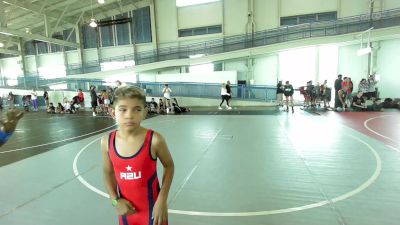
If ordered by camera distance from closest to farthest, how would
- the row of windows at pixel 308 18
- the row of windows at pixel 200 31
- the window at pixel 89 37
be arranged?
1. the row of windows at pixel 308 18
2. the row of windows at pixel 200 31
3. the window at pixel 89 37

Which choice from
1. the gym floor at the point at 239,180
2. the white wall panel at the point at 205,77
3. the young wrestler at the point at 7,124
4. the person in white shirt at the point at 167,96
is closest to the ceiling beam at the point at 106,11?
the white wall panel at the point at 205,77

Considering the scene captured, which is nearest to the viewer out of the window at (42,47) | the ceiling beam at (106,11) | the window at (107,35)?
the ceiling beam at (106,11)

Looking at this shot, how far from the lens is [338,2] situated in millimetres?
17281

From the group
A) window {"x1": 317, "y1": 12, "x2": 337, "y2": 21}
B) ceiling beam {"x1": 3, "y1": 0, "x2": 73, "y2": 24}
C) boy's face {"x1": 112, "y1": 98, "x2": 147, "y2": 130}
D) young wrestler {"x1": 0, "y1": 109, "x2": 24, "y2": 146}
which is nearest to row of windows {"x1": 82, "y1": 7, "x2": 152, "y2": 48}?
ceiling beam {"x1": 3, "y1": 0, "x2": 73, "y2": 24}

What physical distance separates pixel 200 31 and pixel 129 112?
20.3m

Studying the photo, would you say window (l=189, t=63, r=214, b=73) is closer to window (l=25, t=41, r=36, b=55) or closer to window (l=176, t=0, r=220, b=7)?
window (l=176, t=0, r=220, b=7)

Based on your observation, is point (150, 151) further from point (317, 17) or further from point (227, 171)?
point (317, 17)

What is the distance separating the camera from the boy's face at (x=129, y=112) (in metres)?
1.57

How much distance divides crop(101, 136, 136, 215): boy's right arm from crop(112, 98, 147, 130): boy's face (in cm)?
26

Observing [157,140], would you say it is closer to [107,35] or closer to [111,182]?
[111,182]

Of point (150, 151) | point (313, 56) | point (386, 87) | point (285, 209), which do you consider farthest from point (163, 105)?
point (386, 87)

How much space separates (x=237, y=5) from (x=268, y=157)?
663 inches

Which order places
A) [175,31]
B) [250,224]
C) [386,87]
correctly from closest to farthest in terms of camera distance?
[250,224] → [386,87] → [175,31]

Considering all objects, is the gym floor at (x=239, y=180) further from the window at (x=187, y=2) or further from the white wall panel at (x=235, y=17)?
the window at (x=187, y=2)
